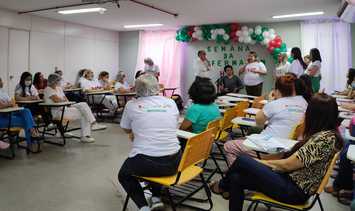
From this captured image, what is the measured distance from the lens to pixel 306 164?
190cm

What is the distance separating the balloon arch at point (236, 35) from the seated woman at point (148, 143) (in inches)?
237

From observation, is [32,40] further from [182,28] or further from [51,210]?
[51,210]

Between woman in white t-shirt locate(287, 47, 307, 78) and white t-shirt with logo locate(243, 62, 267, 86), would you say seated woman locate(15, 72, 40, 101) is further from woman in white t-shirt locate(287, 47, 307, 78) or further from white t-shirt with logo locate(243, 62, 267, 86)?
woman in white t-shirt locate(287, 47, 307, 78)

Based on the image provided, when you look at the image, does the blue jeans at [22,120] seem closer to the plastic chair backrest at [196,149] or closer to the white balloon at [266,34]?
the plastic chair backrest at [196,149]

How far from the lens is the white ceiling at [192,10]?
5.80 metres

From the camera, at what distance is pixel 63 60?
27.0 ft

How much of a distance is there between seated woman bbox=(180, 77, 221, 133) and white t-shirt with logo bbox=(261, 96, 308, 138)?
1.88ft

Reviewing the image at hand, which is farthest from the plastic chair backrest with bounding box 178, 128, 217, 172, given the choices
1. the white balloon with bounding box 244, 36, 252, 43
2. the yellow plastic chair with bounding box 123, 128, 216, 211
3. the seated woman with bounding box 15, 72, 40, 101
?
the white balloon with bounding box 244, 36, 252, 43

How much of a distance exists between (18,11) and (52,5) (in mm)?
1232

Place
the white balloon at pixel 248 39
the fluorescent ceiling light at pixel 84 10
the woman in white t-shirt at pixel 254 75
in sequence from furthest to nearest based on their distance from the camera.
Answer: the white balloon at pixel 248 39
the woman in white t-shirt at pixel 254 75
the fluorescent ceiling light at pixel 84 10

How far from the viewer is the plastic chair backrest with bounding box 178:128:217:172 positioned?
2201 millimetres

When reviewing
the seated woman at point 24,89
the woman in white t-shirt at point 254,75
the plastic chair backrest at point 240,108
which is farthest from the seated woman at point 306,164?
the woman in white t-shirt at point 254,75

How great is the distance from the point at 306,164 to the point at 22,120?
396 cm

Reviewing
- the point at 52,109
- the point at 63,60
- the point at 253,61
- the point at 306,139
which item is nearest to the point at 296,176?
the point at 306,139
